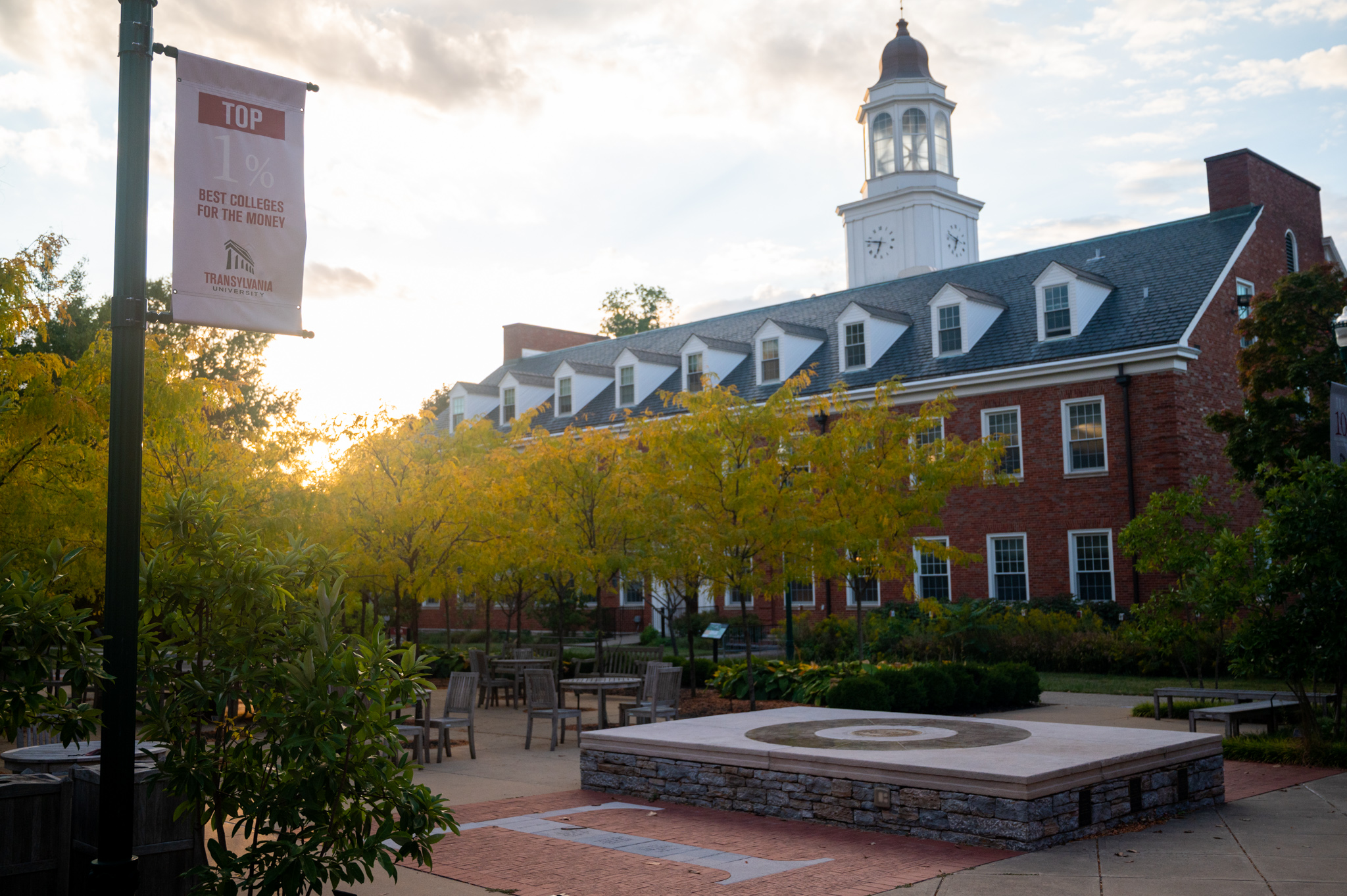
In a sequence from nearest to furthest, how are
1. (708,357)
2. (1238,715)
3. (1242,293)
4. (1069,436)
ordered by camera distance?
1. (1238,715)
2. (1069,436)
3. (1242,293)
4. (708,357)

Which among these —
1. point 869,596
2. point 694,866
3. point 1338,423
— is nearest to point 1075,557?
point 869,596

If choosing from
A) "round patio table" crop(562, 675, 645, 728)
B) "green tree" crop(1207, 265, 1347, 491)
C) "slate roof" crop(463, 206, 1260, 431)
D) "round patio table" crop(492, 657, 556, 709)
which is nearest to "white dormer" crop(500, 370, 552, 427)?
A: "slate roof" crop(463, 206, 1260, 431)

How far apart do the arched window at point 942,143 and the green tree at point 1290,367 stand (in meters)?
24.4

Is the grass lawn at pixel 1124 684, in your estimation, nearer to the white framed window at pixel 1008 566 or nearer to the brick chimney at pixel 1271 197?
the white framed window at pixel 1008 566

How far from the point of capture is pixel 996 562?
2912 cm

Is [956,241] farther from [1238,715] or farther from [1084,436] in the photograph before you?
[1238,715]

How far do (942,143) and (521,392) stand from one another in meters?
20.0

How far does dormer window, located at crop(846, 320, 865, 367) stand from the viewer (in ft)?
109

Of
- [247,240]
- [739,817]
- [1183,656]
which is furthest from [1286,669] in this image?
[247,240]

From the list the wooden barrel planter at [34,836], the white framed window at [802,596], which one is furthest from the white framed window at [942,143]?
the wooden barrel planter at [34,836]

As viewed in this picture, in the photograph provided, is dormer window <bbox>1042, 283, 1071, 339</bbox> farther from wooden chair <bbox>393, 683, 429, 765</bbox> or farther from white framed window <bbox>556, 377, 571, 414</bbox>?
wooden chair <bbox>393, 683, 429, 765</bbox>

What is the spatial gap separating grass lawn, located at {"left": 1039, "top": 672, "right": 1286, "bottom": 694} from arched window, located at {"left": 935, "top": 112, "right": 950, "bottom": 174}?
90.4 feet

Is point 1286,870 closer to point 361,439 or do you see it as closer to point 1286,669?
point 1286,669

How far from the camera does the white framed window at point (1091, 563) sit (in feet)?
88.7
